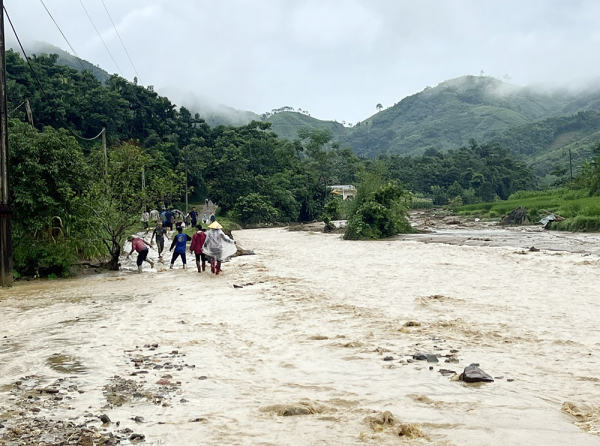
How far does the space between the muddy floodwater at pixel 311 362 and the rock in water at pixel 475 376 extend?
0.24 ft

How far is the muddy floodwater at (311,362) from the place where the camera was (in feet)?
13.6

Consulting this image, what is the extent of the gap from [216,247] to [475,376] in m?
10.8

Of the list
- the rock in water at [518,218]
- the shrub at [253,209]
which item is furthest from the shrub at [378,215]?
the shrub at [253,209]

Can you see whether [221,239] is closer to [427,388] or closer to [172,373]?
[172,373]

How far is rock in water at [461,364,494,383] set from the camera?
5102mm

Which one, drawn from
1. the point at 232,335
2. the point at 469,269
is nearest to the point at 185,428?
the point at 232,335

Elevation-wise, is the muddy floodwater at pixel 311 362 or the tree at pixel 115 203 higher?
the tree at pixel 115 203

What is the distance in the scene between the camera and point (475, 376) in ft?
16.8

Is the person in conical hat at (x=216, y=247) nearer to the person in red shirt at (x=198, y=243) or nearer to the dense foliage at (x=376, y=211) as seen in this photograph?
the person in red shirt at (x=198, y=243)

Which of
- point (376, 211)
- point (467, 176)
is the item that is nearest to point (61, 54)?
point (467, 176)

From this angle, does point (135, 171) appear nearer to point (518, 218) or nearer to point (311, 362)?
point (311, 362)

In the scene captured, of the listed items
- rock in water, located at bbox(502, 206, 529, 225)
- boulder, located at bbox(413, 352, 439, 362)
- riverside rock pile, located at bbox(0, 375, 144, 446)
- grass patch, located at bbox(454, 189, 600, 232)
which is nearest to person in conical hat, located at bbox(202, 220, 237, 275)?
boulder, located at bbox(413, 352, 439, 362)

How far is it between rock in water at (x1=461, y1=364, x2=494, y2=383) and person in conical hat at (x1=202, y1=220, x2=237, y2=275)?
10538 millimetres

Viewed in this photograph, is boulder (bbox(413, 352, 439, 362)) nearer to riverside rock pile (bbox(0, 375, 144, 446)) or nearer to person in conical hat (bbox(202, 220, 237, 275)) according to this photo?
riverside rock pile (bbox(0, 375, 144, 446))
